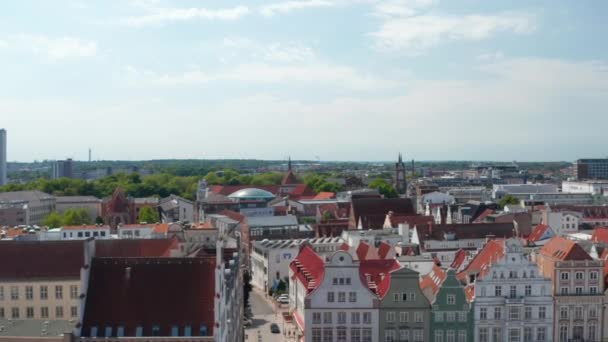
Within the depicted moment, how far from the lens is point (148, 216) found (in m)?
178

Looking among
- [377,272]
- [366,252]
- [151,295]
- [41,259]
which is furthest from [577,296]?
[41,259]

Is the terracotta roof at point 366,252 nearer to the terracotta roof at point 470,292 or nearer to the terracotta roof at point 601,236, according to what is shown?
the terracotta roof at point 470,292

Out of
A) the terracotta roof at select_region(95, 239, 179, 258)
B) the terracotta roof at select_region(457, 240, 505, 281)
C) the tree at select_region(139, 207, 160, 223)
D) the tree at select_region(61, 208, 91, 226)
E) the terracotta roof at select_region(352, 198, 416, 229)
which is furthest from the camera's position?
the tree at select_region(139, 207, 160, 223)

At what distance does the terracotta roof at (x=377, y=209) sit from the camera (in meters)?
163

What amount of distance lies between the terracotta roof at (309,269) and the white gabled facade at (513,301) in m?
16.7

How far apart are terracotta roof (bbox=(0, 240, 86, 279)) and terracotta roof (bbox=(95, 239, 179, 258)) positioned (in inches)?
751

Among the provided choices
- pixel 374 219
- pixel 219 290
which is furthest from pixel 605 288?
pixel 374 219

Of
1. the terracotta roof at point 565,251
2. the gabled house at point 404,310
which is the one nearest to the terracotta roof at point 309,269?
the gabled house at point 404,310

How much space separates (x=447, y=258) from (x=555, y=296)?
3491cm

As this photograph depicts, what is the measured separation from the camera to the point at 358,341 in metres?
78.1

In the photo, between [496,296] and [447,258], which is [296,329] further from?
[447,258]

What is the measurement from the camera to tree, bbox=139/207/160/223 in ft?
577

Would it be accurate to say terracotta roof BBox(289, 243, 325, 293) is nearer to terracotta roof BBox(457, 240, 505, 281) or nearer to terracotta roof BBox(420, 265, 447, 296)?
terracotta roof BBox(420, 265, 447, 296)

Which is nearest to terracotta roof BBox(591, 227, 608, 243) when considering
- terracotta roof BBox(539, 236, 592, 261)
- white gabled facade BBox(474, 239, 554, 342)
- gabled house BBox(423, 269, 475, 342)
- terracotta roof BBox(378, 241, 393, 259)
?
terracotta roof BBox(539, 236, 592, 261)
